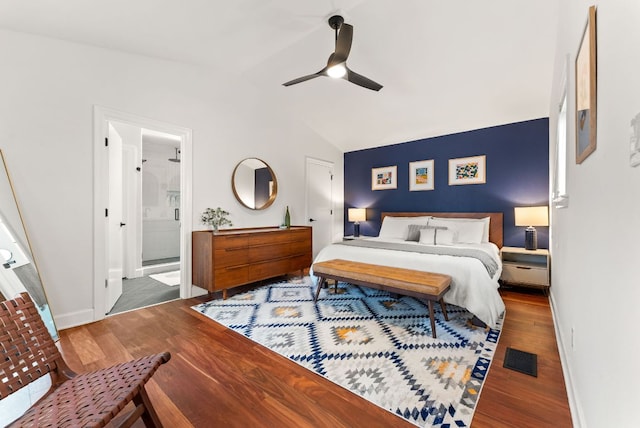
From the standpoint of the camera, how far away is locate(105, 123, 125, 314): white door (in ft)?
9.95

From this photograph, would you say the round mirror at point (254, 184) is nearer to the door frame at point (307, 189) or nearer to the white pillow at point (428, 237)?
the door frame at point (307, 189)

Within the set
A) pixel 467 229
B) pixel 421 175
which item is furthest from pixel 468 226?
pixel 421 175

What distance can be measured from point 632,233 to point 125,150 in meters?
5.39

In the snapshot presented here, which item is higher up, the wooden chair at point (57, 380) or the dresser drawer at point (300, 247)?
the dresser drawer at point (300, 247)

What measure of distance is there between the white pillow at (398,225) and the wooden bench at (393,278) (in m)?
1.64

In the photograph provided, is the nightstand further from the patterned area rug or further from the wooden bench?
the wooden bench

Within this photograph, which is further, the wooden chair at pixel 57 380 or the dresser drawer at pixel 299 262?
the dresser drawer at pixel 299 262

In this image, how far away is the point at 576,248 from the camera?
5.10 feet

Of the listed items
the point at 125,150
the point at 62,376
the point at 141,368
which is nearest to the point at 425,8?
the point at 141,368

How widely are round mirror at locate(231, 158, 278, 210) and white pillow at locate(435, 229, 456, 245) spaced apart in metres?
2.58

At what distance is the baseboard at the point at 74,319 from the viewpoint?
102 inches

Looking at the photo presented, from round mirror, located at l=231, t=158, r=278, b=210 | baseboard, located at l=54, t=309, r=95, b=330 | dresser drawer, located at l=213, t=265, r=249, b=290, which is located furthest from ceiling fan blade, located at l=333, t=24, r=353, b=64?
baseboard, located at l=54, t=309, r=95, b=330

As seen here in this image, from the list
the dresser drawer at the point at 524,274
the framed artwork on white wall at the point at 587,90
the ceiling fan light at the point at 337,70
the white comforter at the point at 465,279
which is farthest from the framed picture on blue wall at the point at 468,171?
the framed artwork on white wall at the point at 587,90

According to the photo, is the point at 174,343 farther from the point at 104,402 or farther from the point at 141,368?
the point at 104,402
